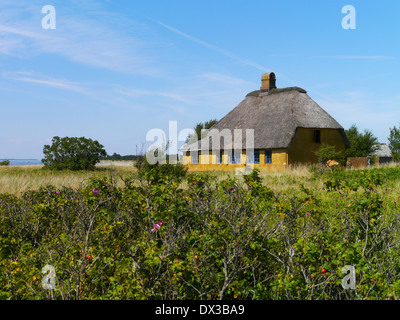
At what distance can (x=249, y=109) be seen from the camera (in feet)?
114

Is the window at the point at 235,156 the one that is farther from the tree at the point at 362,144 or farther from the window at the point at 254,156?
the tree at the point at 362,144

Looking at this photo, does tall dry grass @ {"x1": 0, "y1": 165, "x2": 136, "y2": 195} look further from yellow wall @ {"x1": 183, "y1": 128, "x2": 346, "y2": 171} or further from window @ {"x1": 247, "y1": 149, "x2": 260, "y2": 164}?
window @ {"x1": 247, "y1": 149, "x2": 260, "y2": 164}

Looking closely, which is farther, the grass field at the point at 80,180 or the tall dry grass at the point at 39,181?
the grass field at the point at 80,180

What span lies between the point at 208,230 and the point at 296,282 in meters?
1.44

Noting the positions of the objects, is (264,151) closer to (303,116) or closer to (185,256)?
(303,116)

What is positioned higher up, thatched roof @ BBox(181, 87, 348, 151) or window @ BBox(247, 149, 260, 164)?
thatched roof @ BBox(181, 87, 348, 151)

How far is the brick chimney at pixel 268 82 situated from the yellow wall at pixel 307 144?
7.12m

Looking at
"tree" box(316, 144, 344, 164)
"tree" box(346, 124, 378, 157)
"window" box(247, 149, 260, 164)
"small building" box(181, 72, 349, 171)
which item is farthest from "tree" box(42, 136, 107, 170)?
"tree" box(346, 124, 378, 157)

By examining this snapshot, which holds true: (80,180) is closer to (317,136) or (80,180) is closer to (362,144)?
(317,136)

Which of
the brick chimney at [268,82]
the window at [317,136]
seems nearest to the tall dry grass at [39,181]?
the window at [317,136]

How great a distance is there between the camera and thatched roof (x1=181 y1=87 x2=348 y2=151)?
29797 mm

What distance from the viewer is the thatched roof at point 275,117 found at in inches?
1173

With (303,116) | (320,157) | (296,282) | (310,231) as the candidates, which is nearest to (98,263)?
(296,282)

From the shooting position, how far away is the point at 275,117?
103 feet
